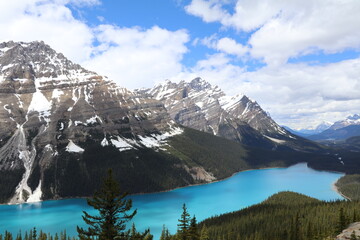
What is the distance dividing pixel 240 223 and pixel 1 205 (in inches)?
5855

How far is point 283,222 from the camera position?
119 m

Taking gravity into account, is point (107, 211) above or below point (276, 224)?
above

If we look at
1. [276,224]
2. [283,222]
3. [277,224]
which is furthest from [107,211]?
[283,222]

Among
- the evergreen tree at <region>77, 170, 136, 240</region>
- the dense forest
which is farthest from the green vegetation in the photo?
the evergreen tree at <region>77, 170, 136, 240</region>

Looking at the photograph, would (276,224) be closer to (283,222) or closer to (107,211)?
(283,222)

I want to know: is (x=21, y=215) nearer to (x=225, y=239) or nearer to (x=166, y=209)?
(x=166, y=209)

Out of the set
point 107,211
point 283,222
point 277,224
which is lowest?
point 277,224

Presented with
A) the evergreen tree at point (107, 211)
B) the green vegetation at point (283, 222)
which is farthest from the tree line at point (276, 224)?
the evergreen tree at point (107, 211)

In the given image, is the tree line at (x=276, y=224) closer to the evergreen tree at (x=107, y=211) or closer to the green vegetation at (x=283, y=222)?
the green vegetation at (x=283, y=222)

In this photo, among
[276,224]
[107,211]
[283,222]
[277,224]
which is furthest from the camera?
[283,222]

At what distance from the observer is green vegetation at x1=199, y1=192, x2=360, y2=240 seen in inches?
3992

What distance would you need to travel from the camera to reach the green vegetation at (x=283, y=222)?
101 meters

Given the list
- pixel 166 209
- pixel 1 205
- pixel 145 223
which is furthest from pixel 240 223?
pixel 1 205

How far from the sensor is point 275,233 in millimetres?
108875
